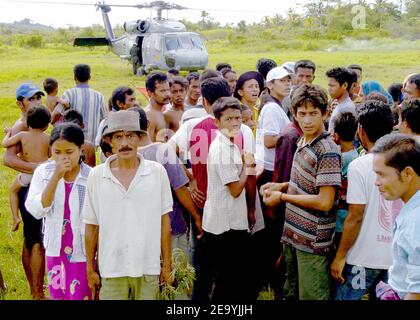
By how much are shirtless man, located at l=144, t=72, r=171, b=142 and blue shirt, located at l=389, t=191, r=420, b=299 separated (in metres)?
2.76

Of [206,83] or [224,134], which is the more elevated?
[206,83]

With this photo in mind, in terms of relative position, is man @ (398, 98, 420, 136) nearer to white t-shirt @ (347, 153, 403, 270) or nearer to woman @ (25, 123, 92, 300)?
white t-shirt @ (347, 153, 403, 270)

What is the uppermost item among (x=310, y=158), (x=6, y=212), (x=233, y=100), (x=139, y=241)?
(x=233, y=100)

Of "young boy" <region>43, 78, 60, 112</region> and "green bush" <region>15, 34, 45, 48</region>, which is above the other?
"green bush" <region>15, 34, 45, 48</region>

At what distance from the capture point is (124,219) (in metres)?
2.87

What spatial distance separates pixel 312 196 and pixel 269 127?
1.21 m

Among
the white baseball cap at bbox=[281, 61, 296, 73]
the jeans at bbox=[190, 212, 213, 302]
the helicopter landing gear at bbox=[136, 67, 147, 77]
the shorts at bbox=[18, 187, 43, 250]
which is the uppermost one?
the white baseball cap at bbox=[281, 61, 296, 73]

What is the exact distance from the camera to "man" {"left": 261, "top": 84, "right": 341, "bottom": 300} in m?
2.96

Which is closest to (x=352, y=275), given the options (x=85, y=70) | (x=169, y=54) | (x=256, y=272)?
(x=256, y=272)

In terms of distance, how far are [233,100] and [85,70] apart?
9.51ft

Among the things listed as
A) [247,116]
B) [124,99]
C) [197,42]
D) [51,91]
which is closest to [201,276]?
[247,116]

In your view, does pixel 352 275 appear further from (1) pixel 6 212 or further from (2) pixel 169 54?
(2) pixel 169 54

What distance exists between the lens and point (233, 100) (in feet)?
11.7

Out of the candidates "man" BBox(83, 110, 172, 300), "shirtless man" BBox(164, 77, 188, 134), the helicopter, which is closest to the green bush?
the helicopter
